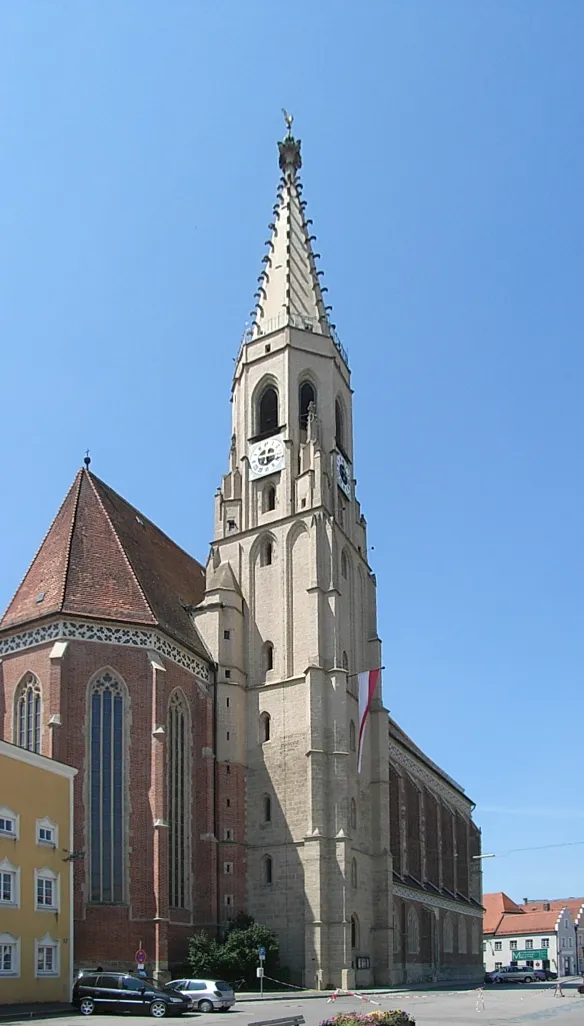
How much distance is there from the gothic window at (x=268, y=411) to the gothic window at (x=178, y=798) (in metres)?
16.6

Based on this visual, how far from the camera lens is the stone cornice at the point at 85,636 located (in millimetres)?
44875

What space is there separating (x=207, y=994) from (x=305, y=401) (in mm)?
32861

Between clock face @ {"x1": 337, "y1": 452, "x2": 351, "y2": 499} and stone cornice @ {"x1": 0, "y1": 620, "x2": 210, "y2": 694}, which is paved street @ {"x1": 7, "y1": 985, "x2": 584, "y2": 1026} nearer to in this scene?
stone cornice @ {"x1": 0, "y1": 620, "x2": 210, "y2": 694}

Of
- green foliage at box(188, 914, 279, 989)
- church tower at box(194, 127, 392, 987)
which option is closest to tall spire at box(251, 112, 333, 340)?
church tower at box(194, 127, 392, 987)

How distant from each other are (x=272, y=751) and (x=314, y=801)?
3.43 metres

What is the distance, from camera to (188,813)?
1876 inches

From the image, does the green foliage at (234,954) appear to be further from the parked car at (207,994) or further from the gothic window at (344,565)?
the gothic window at (344,565)

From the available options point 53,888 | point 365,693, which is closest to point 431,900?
point 365,693

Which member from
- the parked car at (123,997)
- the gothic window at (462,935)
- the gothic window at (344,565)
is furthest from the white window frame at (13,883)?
the gothic window at (462,935)

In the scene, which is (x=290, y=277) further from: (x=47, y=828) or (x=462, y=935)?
(x=462, y=935)

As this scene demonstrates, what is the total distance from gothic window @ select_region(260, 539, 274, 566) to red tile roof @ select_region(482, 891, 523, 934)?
222 ft

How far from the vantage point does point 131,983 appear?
31.7 m

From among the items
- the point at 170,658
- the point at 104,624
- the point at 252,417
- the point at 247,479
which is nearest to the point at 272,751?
the point at 170,658

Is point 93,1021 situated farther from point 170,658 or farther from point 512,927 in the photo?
point 512,927
